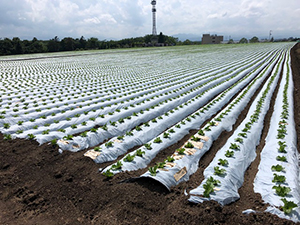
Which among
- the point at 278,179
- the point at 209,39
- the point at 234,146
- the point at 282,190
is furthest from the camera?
the point at 209,39

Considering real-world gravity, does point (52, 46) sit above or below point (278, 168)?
above

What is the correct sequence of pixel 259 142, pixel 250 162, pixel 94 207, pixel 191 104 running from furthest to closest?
pixel 191 104 → pixel 259 142 → pixel 250 162 → pixel 94 207

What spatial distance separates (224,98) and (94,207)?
9566mm

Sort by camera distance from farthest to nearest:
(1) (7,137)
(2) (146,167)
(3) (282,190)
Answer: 1. (1) (7,137)
2. (2) (146,167)
3. (3) (282,190)

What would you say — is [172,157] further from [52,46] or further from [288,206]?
[52,46]

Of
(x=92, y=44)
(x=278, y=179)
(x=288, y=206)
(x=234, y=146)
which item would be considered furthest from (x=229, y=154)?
(x=92, y=44)

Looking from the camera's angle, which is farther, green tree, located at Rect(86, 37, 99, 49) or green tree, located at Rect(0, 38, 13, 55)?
green tree, located at Rect(86, 37, 99, 49)

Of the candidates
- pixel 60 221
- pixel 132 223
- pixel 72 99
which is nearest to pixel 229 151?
pixel 132 223

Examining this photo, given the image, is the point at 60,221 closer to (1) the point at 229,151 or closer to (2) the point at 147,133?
(2) the point at 147,133

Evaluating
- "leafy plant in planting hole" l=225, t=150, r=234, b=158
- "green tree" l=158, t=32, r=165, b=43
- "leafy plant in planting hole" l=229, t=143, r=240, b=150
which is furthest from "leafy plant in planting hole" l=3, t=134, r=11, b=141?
"green tree" l=158, t=32, r=165, b=43

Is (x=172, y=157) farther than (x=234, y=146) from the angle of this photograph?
No

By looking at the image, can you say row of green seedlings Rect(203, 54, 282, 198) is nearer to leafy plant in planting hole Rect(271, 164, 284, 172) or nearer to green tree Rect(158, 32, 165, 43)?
leafy plant in planting hole Rect(271, 164, 284, 172)

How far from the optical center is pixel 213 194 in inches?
159

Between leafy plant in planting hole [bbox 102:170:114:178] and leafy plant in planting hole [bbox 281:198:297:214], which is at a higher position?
leafy plant in planting hole [bbox 281:198:297:214]
